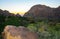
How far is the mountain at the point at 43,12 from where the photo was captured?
10.5m

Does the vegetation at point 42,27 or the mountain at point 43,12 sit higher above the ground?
the mountain at point 43,12

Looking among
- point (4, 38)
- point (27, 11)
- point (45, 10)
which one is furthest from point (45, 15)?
point (4, 38)

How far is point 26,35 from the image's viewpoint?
6.28 metres

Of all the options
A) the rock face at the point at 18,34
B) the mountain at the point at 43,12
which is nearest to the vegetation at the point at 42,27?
the rock face at the point at 18,34

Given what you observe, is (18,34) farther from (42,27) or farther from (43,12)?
(43,12)

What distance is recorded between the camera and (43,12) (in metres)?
10.7

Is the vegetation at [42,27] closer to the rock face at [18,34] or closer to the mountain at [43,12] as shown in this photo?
the rock face at [18,34]

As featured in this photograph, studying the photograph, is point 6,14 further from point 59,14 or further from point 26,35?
point 26,35

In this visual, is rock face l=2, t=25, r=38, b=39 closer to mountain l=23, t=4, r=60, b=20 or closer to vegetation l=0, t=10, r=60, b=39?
vegetation l=0, t=10, r=60, b=39

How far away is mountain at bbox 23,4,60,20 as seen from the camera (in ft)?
34.5

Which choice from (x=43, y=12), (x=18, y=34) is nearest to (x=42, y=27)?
(x=18, y=34)

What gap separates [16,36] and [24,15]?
4619 millimetres

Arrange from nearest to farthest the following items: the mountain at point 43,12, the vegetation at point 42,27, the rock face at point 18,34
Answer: the rock face at point 18,34
the vegetation at point 42,27
the mountain at point 43,12

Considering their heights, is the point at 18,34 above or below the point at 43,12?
below
